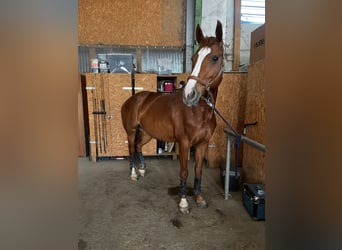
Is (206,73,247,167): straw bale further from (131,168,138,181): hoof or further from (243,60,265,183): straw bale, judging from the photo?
(131,168,138,181): hoof

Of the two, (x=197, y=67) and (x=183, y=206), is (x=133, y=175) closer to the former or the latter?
(x=183, y=206)

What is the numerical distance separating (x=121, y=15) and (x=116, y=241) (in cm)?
400

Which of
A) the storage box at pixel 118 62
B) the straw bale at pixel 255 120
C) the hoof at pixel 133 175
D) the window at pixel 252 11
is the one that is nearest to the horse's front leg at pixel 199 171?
the straw bale at pixel 255 120

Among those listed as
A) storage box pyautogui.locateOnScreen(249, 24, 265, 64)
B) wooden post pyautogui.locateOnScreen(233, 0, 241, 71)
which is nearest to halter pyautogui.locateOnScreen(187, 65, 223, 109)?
storage box pyautogui.locateOnScreen(249, 24, 265, 64)

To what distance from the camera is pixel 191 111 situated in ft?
7.43

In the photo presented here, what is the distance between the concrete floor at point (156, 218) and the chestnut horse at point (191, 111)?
0.63 feet

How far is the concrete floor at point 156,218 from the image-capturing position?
182 centimetres

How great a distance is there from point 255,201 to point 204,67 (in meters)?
1.29

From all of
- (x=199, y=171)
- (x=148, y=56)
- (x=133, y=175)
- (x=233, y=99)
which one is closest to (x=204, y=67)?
(x=199, y=171)

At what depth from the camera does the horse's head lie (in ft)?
6.63

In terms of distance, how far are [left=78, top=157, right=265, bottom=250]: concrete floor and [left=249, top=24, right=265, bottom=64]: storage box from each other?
70.4 inches
